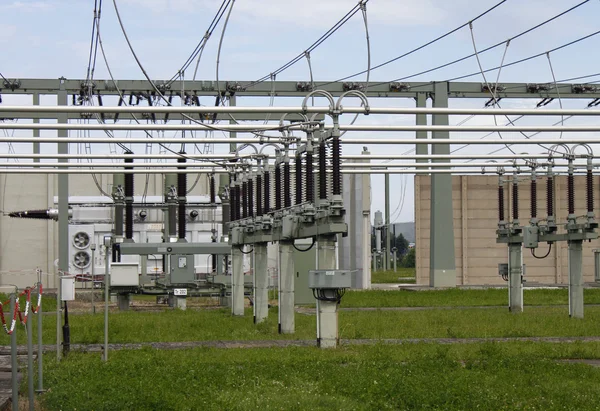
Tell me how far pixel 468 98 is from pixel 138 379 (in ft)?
98.8

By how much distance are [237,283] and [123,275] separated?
4419mm

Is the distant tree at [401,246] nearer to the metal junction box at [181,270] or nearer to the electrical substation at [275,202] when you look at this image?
the electrical substation at [275,202]

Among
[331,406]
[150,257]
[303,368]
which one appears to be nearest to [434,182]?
[150,257]

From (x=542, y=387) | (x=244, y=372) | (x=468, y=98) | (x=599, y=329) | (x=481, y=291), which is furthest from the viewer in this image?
(x=468, y=98)

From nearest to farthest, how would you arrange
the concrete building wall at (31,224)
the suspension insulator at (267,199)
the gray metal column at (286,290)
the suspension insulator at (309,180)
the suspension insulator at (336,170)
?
1. the suspension insulator at (336,170)
2. the suspension insulator at (309,180)
3. the gray metal column at (286,290)
4. the suspension insulator at (267,199)
5. the concrete building wall at (31,224)

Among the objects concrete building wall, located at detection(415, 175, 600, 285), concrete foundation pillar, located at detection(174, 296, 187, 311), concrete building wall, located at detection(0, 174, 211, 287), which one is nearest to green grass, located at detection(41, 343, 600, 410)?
→ concrete foundation pillar, located at detection(174, 296, 187, 311)

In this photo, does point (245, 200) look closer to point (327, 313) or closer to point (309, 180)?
point (309, 180)

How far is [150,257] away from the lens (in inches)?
1750

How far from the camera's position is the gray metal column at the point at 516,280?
2491 cm

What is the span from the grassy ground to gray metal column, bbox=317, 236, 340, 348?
2.25m

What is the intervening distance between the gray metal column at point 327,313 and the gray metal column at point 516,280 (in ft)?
32.8

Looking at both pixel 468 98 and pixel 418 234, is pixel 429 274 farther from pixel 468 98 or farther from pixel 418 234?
pixel 468 98

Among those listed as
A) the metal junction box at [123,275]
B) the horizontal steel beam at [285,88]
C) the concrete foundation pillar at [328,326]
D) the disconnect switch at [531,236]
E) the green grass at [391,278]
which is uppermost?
the horizontal steel beam at [285,88]

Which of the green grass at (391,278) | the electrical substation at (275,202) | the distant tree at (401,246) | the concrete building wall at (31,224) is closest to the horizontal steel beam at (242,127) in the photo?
the electrical substation at (275,202)
